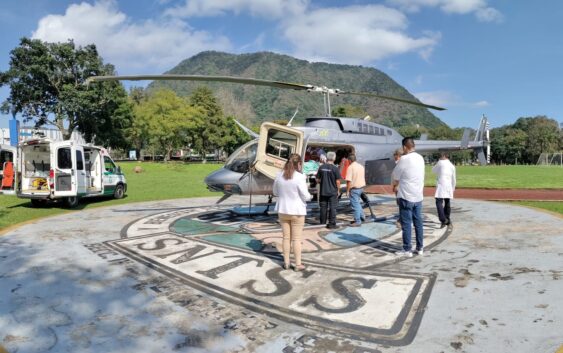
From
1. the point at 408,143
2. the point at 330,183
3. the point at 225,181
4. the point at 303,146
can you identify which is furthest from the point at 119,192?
the point at 408,143

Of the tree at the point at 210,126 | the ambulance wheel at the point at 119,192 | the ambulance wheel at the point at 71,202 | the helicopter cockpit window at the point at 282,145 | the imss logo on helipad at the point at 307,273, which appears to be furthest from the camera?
the tree at the point at 210,126

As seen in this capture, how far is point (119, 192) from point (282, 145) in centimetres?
990

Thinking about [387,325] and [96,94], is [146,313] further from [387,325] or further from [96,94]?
[96,94]

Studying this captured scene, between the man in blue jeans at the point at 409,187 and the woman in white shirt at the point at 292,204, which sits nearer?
the woman in white shirt at the point at 292,204

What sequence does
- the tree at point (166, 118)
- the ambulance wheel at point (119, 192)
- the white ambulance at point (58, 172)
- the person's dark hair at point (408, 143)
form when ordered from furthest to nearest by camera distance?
the tree at point (166, 118), the ambulance wheel at point (119, 192), the white ambulance at point (58, 172), the person's dark hair at point (408, 143)

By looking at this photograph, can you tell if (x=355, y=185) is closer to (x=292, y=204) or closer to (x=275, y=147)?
(x=275, y=147)

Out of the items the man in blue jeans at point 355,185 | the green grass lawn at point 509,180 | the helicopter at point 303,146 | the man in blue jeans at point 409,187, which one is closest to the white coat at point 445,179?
the man in blue jeans at point 355,185

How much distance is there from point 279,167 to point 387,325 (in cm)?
558

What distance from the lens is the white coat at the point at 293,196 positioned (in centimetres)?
562

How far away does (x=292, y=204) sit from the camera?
5621mm

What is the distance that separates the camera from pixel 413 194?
6.35 metres

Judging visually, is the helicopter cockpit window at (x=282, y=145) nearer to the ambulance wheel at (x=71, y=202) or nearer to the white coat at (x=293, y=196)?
the white coat at (x=293, y=196)

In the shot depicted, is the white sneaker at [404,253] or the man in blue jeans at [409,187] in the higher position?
the man in blue jeans at [409,187]

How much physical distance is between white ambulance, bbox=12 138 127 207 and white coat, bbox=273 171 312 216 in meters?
9.90
